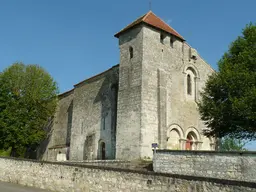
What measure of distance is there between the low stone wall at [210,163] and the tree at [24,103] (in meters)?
15.4

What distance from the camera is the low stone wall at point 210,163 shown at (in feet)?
37.0

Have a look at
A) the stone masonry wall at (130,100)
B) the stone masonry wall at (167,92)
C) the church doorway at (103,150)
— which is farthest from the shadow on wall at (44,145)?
the stone masonry wall at (167,92)

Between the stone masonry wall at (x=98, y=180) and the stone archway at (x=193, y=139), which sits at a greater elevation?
the stone archway at (x=193, y=139)

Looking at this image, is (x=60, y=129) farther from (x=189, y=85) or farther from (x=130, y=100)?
(x=189, y=85)

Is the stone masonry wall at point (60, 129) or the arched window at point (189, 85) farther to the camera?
the stone masonry wall at point (60, 129)

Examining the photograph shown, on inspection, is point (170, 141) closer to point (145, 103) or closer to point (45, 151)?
point (145, 103)

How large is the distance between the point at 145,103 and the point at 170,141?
3587 mm

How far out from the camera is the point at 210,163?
40.7 feet

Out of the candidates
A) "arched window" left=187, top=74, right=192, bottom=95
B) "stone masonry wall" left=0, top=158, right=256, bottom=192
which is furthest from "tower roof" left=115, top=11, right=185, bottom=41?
"stone masonry wall" left=0, top=158, right=256, bottom=192

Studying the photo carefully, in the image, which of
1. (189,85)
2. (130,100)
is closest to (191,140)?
(189,85)

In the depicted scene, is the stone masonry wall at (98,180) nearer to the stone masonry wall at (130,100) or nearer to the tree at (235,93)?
the stone masonry wall at (130,100)

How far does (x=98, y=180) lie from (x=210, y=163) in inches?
191

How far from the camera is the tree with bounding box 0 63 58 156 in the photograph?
25.2 m

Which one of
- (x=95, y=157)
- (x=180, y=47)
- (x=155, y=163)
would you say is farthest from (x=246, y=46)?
(x=95, y=157)
